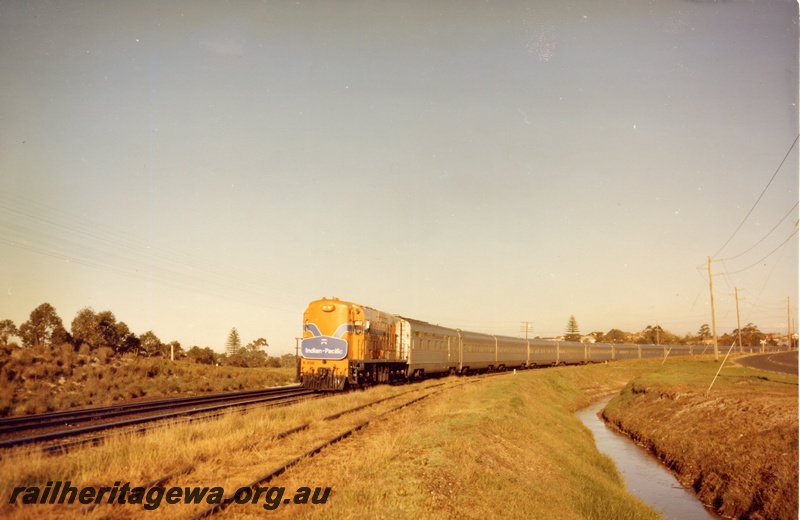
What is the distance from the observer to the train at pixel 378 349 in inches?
944

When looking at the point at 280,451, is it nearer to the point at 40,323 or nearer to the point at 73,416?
the point at 73,416

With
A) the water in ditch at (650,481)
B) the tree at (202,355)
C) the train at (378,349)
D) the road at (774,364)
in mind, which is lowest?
the water in ditch at (650,481)

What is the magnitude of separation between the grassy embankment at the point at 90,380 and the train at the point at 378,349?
886cm

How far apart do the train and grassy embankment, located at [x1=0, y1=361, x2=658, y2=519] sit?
397 centimetres

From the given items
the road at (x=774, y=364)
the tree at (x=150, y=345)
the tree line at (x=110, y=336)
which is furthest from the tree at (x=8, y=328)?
the road at (x=774, y=364)

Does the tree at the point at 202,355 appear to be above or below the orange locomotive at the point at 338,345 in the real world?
below

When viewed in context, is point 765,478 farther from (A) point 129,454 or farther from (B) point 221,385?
(B) point 221,385

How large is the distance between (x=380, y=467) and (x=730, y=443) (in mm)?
15376

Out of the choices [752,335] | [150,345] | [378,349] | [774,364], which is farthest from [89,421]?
[752,335]

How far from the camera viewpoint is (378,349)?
27875 millimetres

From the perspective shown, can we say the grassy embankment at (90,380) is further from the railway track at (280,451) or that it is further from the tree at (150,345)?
the tree at (150,345)

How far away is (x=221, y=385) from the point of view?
30.2m

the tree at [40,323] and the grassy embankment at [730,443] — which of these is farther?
the tree at [40,323]

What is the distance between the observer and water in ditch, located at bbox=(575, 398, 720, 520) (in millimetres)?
16906
